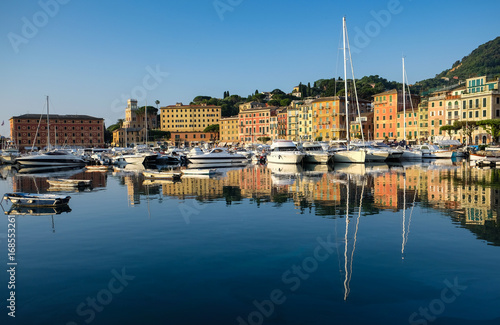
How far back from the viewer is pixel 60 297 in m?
10.0

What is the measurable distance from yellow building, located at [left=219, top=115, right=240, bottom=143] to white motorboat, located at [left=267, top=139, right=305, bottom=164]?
93.4 m

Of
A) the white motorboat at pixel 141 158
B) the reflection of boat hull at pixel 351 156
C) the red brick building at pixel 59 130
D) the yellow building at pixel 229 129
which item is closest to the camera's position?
the reflection of boat hull at pixel 351 156

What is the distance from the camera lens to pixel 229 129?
15838cm

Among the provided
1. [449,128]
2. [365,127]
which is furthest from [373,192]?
[365,127]

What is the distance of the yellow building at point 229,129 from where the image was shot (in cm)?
15562

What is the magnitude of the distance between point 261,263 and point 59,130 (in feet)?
488

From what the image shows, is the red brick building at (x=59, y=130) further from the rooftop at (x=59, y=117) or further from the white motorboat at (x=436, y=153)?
the white motorboat at (x=436, y=153)

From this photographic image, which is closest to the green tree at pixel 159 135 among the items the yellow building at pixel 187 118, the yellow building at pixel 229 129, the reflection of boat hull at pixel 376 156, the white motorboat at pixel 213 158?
the yellow building at pixel 187 118

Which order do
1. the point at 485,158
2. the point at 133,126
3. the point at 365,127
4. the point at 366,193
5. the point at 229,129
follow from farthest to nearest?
the point at 133,126 < the point at 229,129 < the point at 365,127 < the point at 485,158 < the point at 366,193

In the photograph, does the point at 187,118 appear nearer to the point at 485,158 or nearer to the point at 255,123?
the point at 255,123

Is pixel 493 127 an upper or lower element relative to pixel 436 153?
upper

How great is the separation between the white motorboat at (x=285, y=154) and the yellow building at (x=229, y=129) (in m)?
93.4

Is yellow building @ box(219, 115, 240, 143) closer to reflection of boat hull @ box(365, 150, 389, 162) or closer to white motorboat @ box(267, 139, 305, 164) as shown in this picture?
white motorboat @ box(267, 139, 305, 164)

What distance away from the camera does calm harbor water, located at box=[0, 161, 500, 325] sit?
917 centimetres
